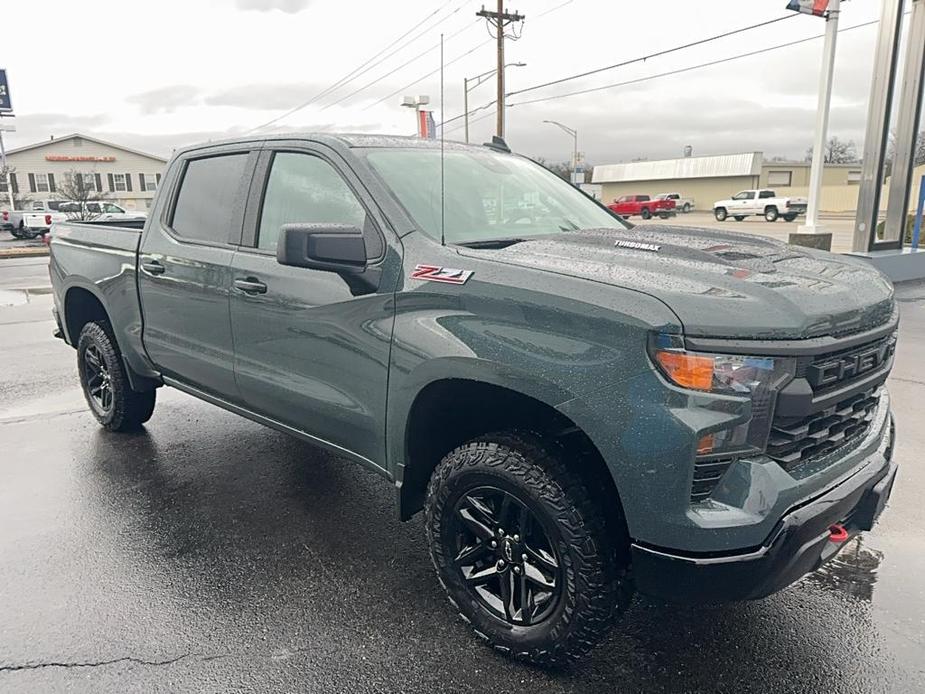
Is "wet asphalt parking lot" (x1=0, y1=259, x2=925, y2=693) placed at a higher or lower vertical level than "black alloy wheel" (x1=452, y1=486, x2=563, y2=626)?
lower

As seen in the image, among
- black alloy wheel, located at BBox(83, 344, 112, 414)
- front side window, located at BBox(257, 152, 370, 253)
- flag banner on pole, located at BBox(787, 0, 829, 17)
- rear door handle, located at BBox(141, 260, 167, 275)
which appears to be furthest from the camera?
flag banner on pole, located at BBox(787, 0, 829, 17)

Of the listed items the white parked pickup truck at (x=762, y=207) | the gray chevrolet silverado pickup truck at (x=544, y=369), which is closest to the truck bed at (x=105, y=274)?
the gray chevrolet silverado pickup truck at (x=544, y=369)

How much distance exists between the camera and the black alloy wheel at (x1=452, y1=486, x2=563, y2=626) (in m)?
2.40

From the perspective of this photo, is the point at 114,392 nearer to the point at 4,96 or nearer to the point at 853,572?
the point at 853,572

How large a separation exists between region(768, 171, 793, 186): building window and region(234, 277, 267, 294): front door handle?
65.2m

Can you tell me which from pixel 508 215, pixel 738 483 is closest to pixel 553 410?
pixel 738 483

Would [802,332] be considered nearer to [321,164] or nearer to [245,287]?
[321,164]

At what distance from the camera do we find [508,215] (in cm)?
323

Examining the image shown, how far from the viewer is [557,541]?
227cm

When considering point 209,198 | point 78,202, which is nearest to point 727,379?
point 209,198

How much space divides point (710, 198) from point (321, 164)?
64275 millimetres

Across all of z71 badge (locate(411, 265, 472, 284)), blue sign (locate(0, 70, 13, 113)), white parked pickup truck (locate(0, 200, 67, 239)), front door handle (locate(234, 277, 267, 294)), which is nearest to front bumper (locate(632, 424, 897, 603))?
z71 badge (locate(411, 265, 472, 284))

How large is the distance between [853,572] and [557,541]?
1.70 meters

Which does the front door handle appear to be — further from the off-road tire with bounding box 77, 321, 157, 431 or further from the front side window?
the off-road tire with bounding box 77, 321, 157, 431
